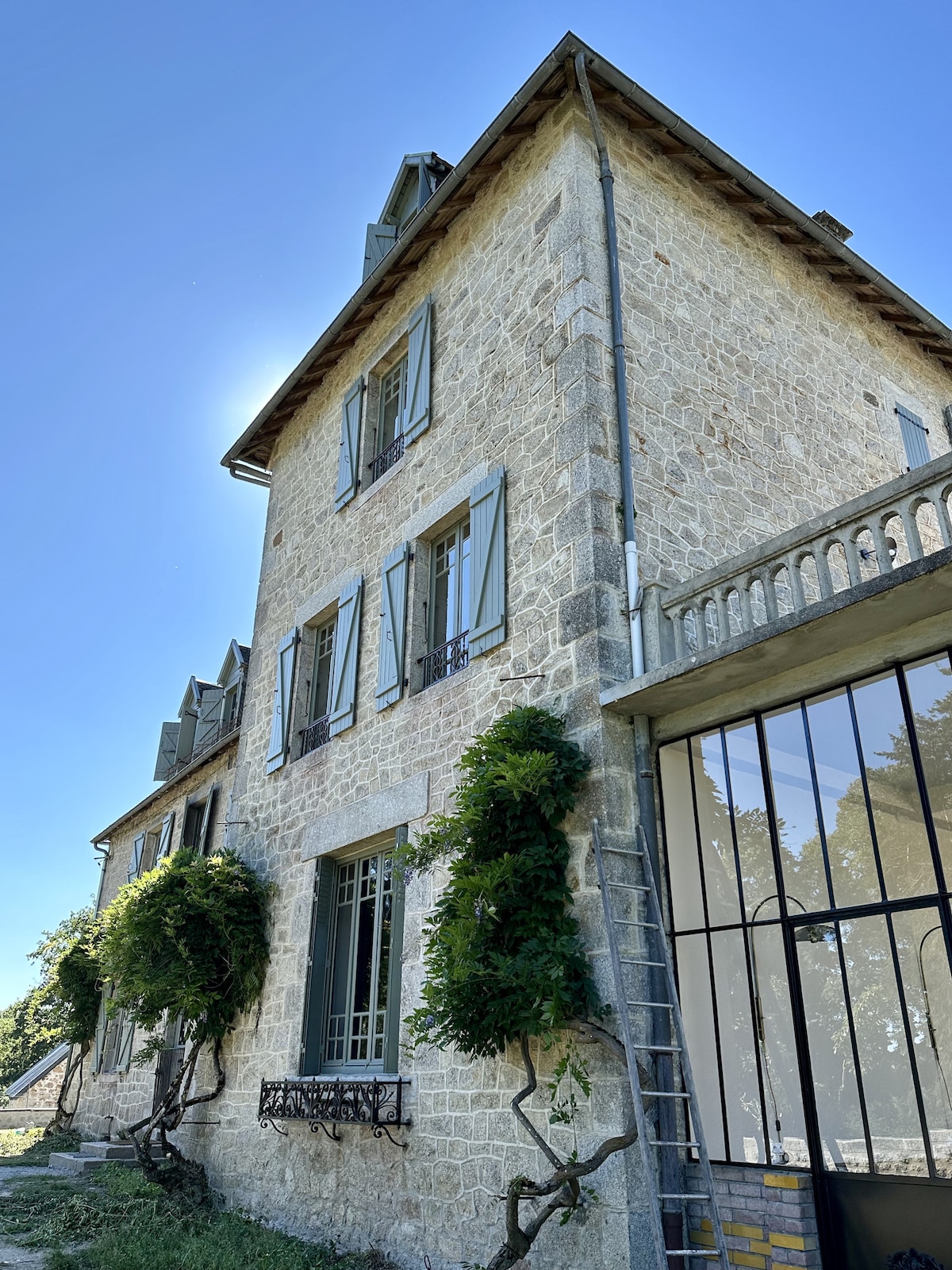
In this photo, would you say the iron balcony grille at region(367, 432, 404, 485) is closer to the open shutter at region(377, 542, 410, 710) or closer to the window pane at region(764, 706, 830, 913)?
the open shutter at region(377, 542, 410, 710)

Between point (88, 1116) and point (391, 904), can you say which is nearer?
point (391, 904)

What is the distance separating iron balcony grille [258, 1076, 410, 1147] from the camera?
6293mm

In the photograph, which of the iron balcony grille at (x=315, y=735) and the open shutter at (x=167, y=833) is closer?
the iron balcony grille at (x=315, y=735)

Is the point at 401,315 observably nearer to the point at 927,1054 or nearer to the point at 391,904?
the point at 391,904

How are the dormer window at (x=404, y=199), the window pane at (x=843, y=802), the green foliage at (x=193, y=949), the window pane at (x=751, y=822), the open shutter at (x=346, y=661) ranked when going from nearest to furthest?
1. the window pane at (x=843, y=802)
2. the window pane at (x=751, y=822)
3. the open shutter at (x=346, y=661)
4. the green foliage at (x=193, y=949)
5. the dormer window at (x=404, y=199)

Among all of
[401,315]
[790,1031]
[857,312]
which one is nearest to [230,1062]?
[790,1031]

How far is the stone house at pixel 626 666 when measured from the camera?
184 inches

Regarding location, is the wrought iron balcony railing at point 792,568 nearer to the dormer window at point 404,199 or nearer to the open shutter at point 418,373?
the open shutter at point 418,373

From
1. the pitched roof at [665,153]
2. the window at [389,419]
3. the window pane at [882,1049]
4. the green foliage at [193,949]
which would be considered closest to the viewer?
the window pane at [882,1049]

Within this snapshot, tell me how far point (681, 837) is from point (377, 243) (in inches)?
295

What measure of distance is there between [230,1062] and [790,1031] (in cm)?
561

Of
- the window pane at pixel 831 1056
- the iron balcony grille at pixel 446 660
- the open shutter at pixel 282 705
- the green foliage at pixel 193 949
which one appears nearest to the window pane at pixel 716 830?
the window pane at pixel 831 1056

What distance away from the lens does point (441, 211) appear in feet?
27.9

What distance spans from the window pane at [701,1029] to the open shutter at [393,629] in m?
3.09
